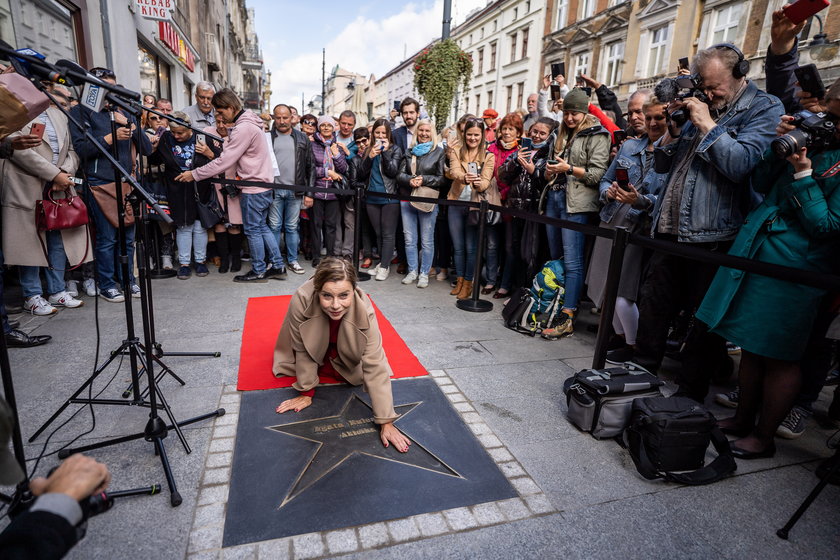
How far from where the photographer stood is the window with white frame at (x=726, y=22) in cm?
1645

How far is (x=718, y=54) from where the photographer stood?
2.85 m

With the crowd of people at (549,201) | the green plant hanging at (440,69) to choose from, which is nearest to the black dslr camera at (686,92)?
the crowd of people at (549,201)

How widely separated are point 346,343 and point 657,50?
22105 mm

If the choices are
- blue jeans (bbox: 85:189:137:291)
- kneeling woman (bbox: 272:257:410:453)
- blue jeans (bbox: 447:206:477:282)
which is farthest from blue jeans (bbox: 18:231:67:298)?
blue jeans (bbox: 447:206:477:282)

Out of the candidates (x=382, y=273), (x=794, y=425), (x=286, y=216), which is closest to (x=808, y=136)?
(x=794, y=425)

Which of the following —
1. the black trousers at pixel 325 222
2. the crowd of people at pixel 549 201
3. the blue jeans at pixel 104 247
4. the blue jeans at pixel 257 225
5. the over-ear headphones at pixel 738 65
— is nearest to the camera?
the crowd of people at pixel 549 201

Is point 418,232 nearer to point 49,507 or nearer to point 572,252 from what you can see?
point 572,252

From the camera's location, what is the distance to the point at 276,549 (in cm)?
→ 190

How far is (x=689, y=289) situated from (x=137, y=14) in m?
10.0

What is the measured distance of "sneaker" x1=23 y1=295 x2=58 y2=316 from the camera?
172 inches

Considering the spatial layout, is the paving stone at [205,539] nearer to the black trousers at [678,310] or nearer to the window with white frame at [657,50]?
the black trousers at [678,310]

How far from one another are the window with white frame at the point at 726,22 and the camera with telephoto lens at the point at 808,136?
18127 millimetres

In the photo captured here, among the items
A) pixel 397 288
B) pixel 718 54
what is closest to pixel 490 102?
pixel 397 288

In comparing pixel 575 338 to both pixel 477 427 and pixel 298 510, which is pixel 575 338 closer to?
pixel 477 427
